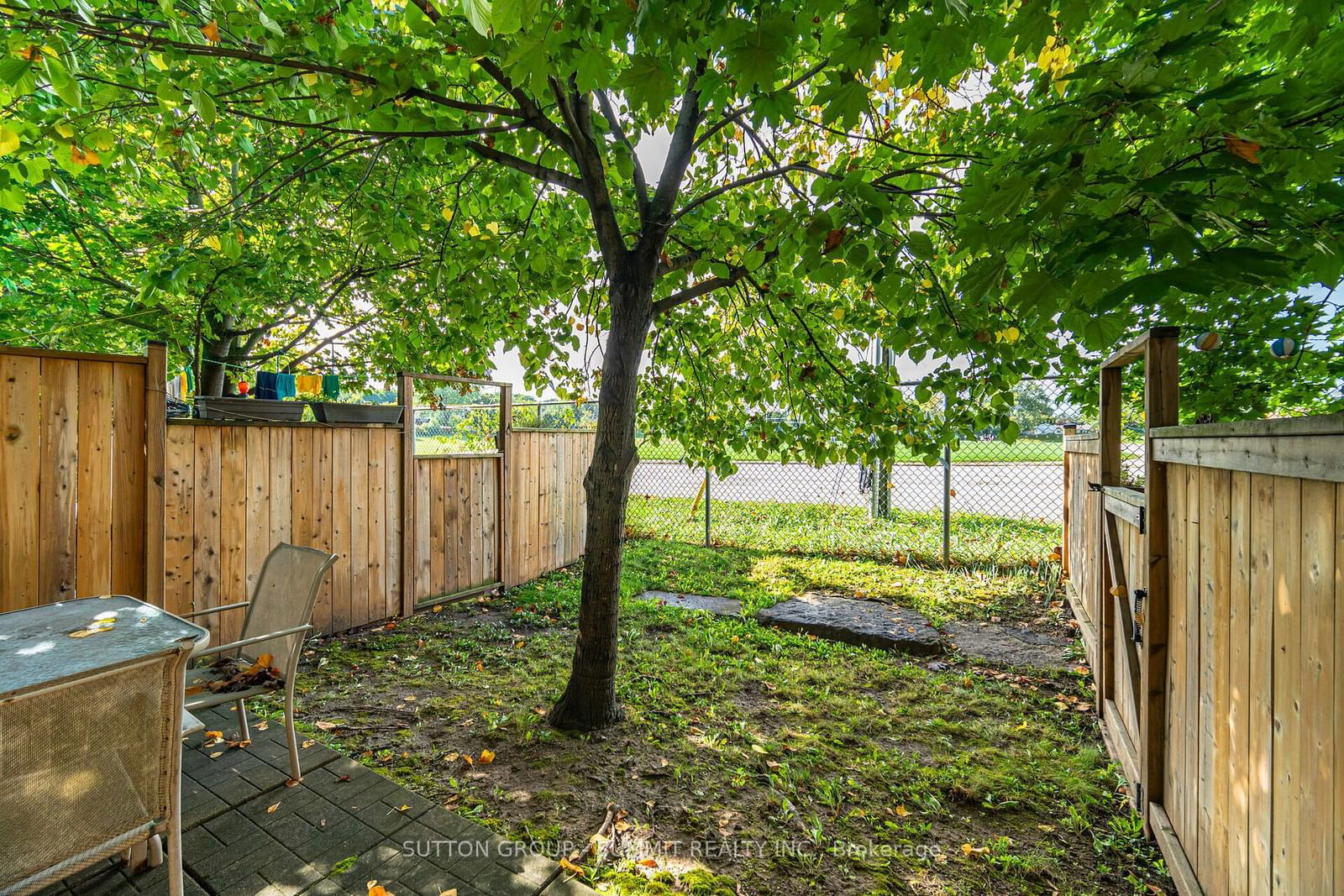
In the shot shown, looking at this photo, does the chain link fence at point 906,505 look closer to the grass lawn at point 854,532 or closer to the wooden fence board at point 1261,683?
the grass lawn at point 854,532

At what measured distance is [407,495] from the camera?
15.4ft

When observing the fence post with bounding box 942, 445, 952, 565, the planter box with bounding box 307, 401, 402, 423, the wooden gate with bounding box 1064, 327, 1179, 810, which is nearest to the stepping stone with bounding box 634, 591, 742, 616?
the fence post with bounding box 942, 445, 952, 565

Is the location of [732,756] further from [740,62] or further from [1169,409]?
[740,62]

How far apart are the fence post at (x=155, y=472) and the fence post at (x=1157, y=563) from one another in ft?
15.9

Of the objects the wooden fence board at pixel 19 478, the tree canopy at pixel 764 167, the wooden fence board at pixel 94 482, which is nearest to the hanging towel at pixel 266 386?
the tree canopy at pixel 764 167

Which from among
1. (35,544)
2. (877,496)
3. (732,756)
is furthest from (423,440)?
(877,496)

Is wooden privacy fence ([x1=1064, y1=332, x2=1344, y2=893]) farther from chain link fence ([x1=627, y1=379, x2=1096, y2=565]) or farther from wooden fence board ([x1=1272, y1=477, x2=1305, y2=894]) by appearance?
chain link fence ([x1=627, y1=379, x2=1096, y2=565])

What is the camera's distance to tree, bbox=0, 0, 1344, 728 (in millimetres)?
1200

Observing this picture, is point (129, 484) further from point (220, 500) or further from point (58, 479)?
point (220, 500)

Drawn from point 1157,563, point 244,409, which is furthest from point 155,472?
point 1157,563

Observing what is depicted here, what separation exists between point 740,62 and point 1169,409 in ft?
6.43

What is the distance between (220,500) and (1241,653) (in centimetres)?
502

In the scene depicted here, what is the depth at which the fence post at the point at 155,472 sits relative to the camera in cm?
315

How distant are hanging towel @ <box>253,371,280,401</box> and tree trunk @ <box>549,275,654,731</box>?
3.29 meters
